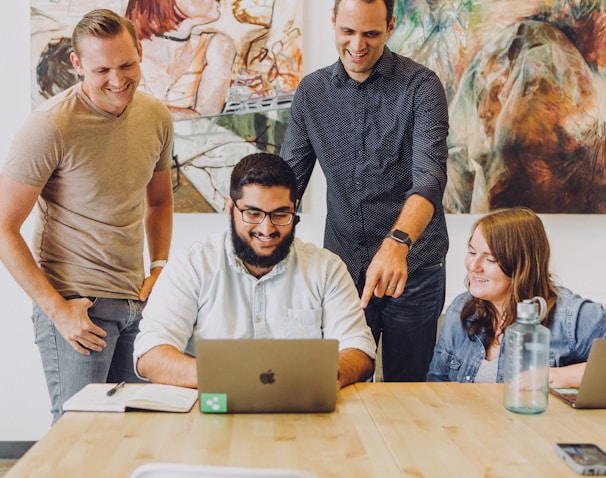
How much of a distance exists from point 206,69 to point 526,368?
2.04m

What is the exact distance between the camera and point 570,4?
11.0 feet

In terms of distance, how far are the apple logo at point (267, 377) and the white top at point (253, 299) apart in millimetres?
528

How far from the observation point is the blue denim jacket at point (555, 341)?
2227mm

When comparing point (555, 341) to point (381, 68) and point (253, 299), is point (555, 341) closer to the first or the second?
point (253, 299)

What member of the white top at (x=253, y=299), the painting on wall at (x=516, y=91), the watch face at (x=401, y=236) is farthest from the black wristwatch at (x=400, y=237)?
the painting on wall at (x=516, y=91)

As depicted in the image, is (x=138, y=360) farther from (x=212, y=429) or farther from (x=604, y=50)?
(x=604, y=50)

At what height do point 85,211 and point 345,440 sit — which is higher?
point 85,211

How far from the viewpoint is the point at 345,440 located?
5.11 feet

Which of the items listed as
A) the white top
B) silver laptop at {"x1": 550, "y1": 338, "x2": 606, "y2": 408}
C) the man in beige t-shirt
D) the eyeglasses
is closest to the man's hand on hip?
the man in beige t-shirt

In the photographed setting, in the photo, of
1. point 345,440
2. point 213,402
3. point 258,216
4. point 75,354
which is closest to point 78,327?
point 75,354

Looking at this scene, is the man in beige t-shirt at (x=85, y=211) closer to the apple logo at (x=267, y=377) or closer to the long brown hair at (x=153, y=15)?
the apple logo at (x=267, y=377)

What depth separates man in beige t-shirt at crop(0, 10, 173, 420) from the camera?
87.8 inches

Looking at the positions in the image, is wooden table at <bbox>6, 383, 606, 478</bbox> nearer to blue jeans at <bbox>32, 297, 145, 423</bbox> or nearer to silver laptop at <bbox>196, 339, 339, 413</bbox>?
silver laptop at <bbox>196, 339, 339, 413</bbox>

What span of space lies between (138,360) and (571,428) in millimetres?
1078
